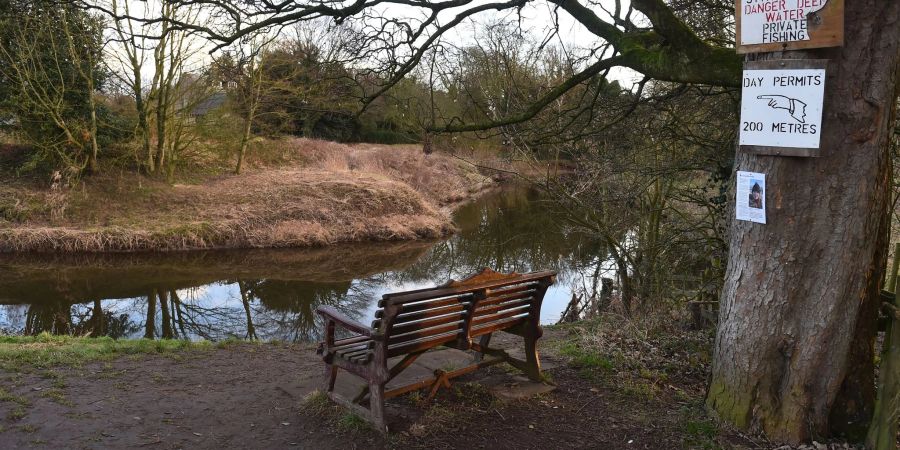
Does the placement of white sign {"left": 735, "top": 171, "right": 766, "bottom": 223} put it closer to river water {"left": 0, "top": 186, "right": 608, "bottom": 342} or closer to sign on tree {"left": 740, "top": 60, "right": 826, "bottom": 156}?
sign on tree {"left": 740, "top": 60, "right": 826, "bottom": 156}

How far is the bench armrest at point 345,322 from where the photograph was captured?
4168 millimetres

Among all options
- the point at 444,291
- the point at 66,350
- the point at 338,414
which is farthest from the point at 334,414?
the point at 66,350

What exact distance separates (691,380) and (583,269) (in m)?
7.97

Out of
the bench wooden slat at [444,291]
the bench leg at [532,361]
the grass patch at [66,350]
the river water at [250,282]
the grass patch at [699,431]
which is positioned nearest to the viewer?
the grass patch at [699,431]

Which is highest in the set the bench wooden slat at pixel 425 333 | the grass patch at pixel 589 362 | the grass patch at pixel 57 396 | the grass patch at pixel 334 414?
the bench wooden slat at pixel 425 333

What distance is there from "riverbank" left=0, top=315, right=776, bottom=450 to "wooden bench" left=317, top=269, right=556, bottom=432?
0.16 metres

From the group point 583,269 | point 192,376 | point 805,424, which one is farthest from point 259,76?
point 805,424

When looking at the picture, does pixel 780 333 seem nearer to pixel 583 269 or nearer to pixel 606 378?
pixel 606 378

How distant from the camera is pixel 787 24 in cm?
354

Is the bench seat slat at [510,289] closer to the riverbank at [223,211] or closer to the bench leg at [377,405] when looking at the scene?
the bench leg at [377,405]

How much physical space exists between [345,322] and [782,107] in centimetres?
289

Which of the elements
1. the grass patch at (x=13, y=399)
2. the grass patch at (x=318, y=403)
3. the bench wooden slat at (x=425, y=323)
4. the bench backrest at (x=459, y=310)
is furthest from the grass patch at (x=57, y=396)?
the bench wooden slat at (x=425, y=323)

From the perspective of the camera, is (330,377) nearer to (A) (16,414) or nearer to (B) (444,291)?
(B) (444,291)

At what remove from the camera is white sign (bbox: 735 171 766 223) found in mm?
3678
